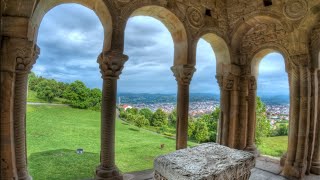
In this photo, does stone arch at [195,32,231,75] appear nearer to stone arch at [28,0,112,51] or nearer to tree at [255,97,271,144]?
stone arch at [28,0,112,51]

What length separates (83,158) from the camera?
14.6 meters

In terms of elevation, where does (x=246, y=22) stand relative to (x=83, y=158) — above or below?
above

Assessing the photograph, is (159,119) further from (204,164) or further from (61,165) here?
(204,164)

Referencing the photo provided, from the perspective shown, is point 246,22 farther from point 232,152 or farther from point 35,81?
point 35,81

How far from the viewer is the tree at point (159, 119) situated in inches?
1155

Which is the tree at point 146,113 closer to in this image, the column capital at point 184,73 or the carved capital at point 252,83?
the carved capital at point 252,83

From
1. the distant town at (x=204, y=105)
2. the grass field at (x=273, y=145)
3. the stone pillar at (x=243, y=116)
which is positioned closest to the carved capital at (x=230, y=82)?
the stone pillar at (x=243, y=116)

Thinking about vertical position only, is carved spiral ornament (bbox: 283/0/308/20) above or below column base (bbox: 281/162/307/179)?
above

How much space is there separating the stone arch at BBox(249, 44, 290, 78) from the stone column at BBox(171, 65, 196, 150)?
272cm

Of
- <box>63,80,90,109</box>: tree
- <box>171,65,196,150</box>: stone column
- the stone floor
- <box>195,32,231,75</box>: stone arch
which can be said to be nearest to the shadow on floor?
the stone floor

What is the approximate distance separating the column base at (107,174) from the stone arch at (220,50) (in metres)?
4.82

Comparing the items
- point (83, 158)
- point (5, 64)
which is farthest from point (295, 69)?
point (83, 158)

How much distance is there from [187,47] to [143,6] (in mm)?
1690

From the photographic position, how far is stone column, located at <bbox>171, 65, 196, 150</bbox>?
6660 millimetres
